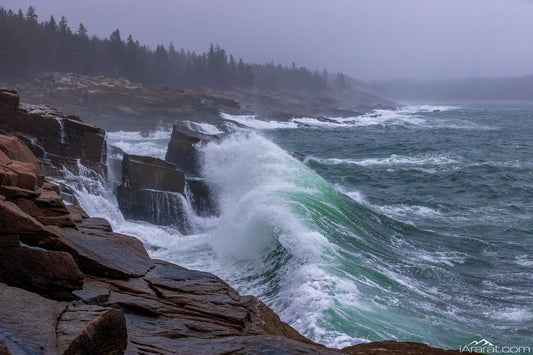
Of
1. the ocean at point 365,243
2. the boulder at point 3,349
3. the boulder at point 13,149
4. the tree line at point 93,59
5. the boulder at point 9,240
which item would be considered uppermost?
the tree line at point 93,59

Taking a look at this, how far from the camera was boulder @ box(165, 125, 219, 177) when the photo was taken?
1728cm

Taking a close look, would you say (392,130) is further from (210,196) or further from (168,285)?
(168,285)

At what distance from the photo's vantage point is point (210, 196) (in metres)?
15.5

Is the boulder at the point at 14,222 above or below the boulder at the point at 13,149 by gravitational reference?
below

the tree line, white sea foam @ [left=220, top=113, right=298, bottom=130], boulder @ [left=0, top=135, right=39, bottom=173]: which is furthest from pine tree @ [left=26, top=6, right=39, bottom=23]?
boulder @ [left=0, top=135, right=39, bottom=173]

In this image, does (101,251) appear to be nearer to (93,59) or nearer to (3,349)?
(3,349)

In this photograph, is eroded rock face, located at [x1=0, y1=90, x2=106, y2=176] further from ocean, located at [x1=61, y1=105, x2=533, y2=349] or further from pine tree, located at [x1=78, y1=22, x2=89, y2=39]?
pine tree, located at [x1=78, y1=22, x2=89, y2=39]

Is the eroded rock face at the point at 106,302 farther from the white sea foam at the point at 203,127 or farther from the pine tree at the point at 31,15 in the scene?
the pine tree at the point at 31,15

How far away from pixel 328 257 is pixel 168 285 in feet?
14.5

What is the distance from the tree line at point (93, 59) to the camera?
53.0m

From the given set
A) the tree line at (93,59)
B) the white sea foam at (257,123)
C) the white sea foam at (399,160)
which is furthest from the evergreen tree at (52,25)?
the white sea foam at (399,160)

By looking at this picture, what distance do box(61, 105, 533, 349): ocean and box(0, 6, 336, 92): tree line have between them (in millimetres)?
43558

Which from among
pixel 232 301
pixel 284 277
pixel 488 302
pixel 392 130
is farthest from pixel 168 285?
pixel 392 130

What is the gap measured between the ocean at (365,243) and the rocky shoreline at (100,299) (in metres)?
1.76
